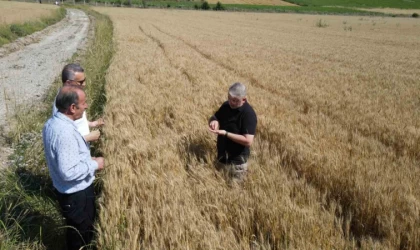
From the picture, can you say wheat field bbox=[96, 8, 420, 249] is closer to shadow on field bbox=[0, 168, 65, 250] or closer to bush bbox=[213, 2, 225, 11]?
shadow on field bbox=[0, 168, 65, 250]

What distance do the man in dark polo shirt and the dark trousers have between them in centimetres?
149

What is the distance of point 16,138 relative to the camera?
18.5 feet

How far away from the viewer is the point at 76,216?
3.04m

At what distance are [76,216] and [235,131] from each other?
1.98 meters

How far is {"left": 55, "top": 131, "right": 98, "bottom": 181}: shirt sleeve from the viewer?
2822 mm

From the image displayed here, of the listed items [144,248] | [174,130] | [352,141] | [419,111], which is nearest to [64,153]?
[144,248]

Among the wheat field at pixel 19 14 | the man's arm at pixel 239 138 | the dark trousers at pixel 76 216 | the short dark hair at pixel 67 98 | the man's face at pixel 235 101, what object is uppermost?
the wheat field at pixel 19 14

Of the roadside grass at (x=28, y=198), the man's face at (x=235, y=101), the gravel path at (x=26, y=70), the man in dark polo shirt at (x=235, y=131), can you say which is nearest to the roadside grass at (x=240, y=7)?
the gravel path at (x=26, y=70)

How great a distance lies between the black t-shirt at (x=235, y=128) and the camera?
402 centimetres

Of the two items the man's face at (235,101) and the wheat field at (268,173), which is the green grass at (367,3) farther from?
the man's face at (235,101)

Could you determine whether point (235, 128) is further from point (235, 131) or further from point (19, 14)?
point (19, 14)

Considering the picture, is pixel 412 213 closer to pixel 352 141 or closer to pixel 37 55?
pixel 352 141

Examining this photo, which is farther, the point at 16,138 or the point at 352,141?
the point at 16,138

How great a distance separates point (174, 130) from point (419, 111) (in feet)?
16.5
